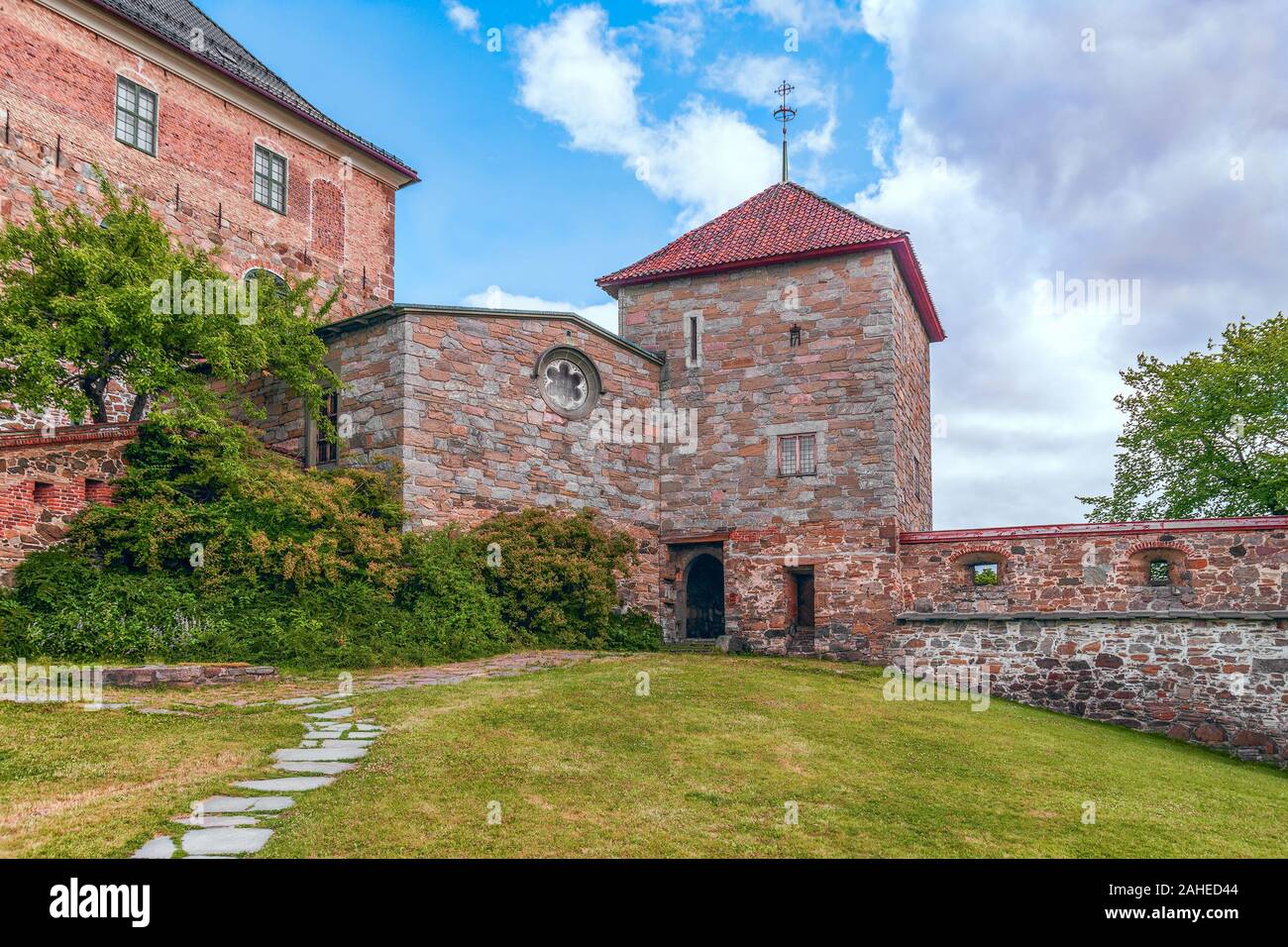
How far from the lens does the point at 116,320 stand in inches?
529

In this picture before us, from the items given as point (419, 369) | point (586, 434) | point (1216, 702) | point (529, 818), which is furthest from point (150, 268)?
point (1216, 702)

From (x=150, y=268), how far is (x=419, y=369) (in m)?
4.53

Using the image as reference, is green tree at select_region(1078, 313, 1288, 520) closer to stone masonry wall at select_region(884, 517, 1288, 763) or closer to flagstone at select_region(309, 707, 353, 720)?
stone masonry wall at select_region(884, 517, 1288, 763)

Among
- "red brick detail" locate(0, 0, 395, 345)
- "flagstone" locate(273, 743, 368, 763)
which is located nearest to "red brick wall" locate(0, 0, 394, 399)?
"red brick detail" locate(0, 0, 395, 345)

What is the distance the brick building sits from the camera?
16.0 metres

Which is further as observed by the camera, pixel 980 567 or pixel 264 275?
pixel 264 275

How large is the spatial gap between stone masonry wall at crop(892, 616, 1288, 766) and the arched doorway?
5922 millimetres

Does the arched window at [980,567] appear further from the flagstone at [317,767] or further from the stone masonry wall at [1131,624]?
the flagstone at [317,767]

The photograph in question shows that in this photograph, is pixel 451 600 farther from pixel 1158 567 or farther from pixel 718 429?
pixel 1158 567

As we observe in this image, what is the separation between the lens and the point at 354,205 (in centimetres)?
2547

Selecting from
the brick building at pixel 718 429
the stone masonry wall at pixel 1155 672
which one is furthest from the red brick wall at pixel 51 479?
the stone masonry wall at pixel 1155 672

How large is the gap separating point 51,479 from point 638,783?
404 inches

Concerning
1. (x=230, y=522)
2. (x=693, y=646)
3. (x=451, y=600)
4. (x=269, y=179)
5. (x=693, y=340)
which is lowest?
(x=693, y=646)

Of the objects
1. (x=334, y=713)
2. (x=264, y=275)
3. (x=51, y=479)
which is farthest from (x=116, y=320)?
(x=264, y=275)
